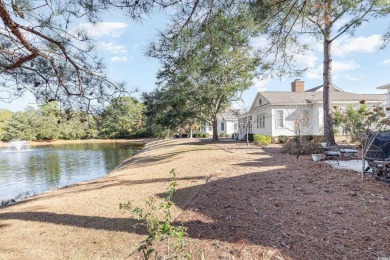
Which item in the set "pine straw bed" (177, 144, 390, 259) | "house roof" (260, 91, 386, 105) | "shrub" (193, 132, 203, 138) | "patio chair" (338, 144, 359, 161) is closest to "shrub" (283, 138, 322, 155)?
"patio chair" (338, 144, 359, 161)

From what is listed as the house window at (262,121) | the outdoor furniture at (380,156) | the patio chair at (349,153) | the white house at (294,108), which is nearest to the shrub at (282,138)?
the white house at (294,108)

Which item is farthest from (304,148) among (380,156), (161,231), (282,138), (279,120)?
(161,231)

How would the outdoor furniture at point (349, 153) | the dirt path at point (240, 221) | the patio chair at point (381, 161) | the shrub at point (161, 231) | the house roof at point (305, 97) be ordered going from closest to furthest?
1. the shrub at point (161, 231)
2. the dirt path at point (240, 221)
3. the patio chair at point (381, 161)
4. the outdoor furniture at point (349, 153)
5. the house roof at point (305, 97)

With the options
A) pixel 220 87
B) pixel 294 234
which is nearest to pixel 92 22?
pixel 294 234

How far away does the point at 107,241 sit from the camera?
13.5 ft

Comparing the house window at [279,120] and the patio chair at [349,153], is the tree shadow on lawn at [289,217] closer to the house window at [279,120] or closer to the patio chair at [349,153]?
the patio chair at [349,153]

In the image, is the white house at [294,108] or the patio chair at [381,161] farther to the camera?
the white house at [294,108]

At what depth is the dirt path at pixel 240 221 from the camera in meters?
3.39

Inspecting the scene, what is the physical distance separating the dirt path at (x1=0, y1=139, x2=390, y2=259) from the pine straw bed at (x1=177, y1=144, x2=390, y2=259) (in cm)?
1

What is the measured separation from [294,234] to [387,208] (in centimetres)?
189

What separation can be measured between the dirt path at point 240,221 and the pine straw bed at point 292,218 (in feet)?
0.04

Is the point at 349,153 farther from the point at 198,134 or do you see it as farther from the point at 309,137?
the point at 198,134

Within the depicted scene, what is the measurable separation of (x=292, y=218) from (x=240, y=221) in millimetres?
810

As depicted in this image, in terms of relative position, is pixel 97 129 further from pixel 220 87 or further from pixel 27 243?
pixel 220 87
